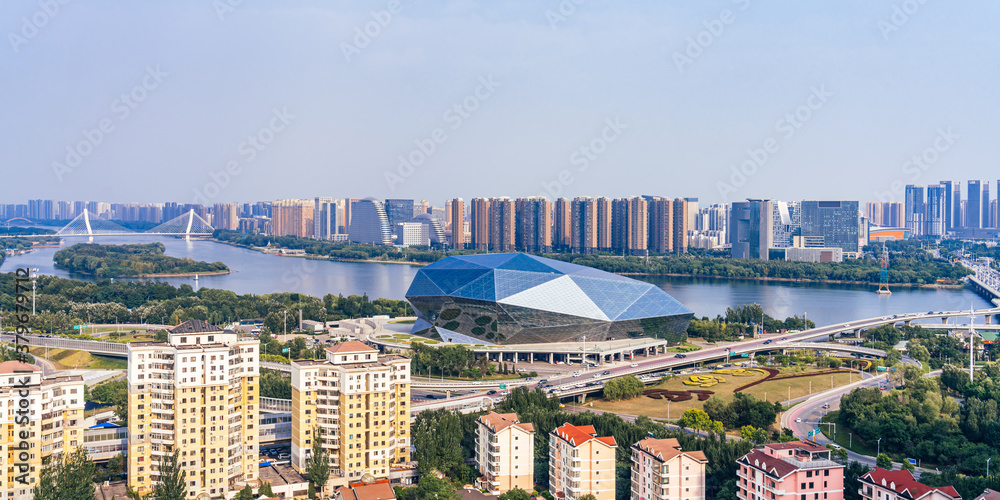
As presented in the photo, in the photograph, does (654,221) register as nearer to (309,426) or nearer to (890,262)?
(890,262)

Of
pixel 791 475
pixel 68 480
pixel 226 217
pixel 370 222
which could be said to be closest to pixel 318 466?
pixel 68 480

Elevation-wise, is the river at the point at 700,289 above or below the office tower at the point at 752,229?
below

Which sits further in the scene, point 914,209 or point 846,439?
point 914,209

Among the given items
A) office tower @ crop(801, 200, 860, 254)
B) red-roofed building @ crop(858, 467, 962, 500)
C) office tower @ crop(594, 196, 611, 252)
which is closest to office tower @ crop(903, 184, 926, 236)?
office tower @ crop(801, 200, 860, 254)

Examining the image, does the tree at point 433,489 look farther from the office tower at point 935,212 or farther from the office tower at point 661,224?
the office tower at point 935,212

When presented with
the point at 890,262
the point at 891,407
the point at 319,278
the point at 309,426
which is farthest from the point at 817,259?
the point at 309,426

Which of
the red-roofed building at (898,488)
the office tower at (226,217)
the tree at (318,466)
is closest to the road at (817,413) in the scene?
the red-roofed building at (898,488)

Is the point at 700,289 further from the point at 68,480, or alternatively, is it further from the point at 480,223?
the point at 68,480
